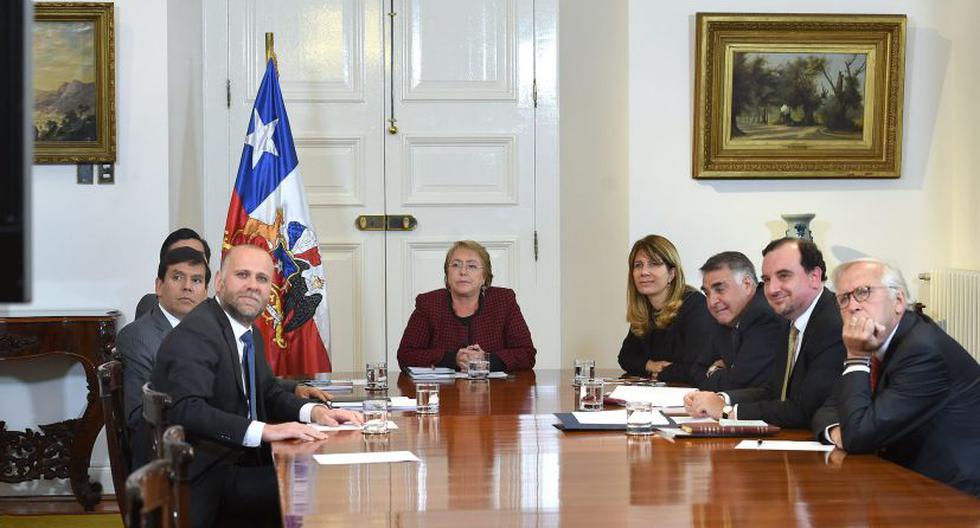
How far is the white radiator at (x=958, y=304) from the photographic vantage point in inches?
264

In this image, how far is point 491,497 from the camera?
2.71m

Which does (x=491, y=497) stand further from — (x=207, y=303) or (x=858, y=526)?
(x=207, y=303)

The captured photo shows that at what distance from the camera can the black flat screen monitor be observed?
1538 mm

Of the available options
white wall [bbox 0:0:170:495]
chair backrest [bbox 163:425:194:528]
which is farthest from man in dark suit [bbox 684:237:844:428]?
white wall [bbox 0:0:170:495]

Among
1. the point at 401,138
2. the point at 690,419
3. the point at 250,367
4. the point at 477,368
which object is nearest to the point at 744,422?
the point at 690,419

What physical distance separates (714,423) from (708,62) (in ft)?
12.2

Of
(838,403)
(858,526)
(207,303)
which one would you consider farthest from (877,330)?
(207,303)

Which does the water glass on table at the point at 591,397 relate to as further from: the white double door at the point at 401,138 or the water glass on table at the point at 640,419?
the white double door at the point at 401,138

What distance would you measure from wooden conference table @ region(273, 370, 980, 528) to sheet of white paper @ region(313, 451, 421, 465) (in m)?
0.04

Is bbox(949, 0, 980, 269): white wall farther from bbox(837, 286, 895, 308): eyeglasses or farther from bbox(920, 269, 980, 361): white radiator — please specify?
bbox(837, 286, 895, 308): eyeglasses

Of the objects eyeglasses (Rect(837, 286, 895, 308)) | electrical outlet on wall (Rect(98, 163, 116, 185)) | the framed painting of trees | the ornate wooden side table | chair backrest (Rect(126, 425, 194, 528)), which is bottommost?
the ornate wooden side table

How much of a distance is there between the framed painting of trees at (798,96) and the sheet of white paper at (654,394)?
2.76 metres

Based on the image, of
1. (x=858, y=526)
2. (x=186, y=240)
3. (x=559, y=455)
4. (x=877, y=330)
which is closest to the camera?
(x=858, y=526)

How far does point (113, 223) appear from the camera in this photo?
6559 millimetres
